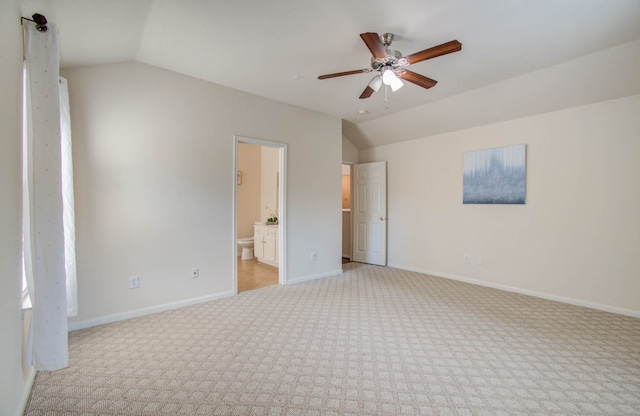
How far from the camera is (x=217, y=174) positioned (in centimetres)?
361

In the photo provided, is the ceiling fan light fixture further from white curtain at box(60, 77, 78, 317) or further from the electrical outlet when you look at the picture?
the electrical outlet

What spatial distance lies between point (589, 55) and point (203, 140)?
4.16 meters

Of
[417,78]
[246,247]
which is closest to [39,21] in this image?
[417,78]

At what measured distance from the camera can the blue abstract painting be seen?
3.96 meters

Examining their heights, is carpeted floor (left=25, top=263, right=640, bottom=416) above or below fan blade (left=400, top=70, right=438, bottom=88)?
below

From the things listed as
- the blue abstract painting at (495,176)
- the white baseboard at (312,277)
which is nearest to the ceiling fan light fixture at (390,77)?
the blue abstract painting at (495,176)

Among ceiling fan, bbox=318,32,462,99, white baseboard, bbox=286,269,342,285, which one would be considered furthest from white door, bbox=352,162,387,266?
ceiling fan, bbox=318,32,462,99

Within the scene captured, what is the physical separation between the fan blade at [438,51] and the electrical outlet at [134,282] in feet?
11.0

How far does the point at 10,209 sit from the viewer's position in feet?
4.65

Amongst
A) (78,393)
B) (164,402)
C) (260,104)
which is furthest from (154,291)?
(260,104)

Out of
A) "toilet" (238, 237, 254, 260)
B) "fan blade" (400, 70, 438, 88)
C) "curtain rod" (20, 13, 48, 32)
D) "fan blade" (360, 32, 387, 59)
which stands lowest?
"toilet" (238, 237, 254, 260)

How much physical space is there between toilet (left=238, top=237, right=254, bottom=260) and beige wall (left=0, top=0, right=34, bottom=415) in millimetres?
4405

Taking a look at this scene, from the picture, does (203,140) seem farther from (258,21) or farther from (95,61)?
(258,21)

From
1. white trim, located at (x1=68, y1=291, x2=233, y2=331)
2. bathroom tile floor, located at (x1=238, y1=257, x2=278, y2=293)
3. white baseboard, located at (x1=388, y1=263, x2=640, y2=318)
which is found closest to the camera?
white trim, located at (x1=68, y1=291, x2=233, y2=331)
